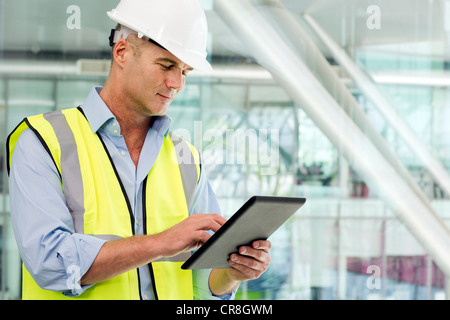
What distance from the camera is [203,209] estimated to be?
1.26m

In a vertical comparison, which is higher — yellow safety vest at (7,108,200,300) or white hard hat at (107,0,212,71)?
white hard hat at (107,0,212,71)

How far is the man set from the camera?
38.3 inches

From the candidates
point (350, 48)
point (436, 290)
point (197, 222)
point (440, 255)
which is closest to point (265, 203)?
point (197, 222)

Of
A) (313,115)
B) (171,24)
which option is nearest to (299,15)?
(313,115)

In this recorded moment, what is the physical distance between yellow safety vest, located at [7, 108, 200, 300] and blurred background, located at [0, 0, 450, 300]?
2.48ft

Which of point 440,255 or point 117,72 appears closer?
point 117,72

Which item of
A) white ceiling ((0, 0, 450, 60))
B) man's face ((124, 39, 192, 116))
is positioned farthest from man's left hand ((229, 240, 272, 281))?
white ceiling ((0, 0, 450, 60))

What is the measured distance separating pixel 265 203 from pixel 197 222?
0.49 ft

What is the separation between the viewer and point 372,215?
9.12ft

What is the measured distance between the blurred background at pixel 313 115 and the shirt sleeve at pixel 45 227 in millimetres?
933

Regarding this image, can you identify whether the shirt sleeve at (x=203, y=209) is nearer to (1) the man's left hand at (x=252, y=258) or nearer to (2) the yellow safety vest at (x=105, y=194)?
(2) the yellow safety vest at (x=105, y=194)

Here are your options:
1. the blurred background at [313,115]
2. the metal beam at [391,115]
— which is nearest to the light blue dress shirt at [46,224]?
the blurred background at [313,115]

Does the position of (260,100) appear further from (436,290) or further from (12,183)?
(12,183)

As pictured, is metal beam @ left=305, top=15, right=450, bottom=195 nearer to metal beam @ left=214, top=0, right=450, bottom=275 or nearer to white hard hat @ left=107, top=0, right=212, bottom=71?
metal beam @ left=214, top=0, right=450, bottom=275
